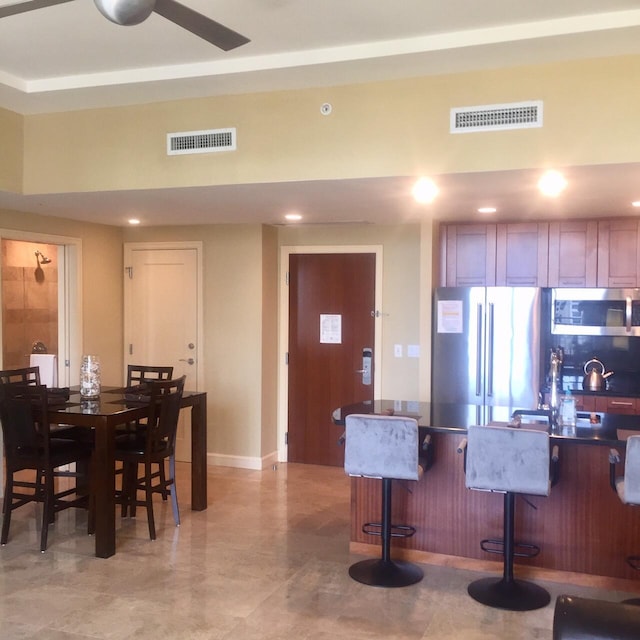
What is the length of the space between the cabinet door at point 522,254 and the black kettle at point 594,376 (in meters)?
0.73

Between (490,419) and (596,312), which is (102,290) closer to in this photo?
(490,419)

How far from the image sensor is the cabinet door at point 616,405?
526 centimetres

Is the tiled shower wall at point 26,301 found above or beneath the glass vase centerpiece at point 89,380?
above

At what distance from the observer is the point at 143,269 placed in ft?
21.7

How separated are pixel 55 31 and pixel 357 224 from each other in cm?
333

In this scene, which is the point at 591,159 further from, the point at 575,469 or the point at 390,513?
the point at 390,513

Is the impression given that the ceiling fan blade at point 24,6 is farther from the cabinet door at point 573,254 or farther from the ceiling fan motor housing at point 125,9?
the cabinet door at point 573,254

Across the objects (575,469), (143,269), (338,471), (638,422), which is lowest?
(338,471)

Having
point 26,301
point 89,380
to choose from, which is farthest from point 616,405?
point 26,301

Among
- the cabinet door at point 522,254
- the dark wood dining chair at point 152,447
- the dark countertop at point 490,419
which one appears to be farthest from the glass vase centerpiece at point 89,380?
the cabinet door at point 522,254

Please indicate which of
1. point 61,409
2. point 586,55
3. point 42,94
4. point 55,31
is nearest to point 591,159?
point 586,55

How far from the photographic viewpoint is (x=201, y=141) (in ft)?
13.4

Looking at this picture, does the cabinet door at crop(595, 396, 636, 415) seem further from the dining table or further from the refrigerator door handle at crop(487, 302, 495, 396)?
the dining table

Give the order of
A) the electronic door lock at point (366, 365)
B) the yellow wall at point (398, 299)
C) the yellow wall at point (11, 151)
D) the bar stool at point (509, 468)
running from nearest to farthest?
the bar stool at point (509, 468) < the yellow wall at point (11, 151) < the yellow wall at point (398, 299) < the electronic door lock at point (366, 365)
